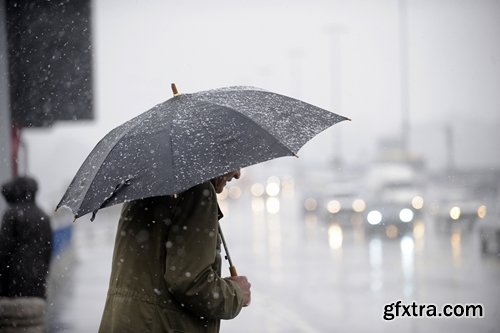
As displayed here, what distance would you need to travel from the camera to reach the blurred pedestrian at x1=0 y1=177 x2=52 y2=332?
6.04 metres

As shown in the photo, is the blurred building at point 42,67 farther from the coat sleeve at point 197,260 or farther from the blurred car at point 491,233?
the blurred car at point 491,233

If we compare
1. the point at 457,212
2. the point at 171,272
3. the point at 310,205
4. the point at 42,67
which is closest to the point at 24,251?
the point at 171,272

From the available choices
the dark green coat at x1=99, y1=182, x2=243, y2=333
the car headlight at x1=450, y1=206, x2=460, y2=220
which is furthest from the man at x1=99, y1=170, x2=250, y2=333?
the car headlight at x1=450, y1=206, x2=460, y2=220

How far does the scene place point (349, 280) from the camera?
49.3ft

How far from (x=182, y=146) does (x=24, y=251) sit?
3.28m

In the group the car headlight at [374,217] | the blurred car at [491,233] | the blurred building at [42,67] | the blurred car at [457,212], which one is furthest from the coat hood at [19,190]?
the blurred car at [457,212]

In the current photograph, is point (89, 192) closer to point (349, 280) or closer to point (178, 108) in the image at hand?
point (178, 108)

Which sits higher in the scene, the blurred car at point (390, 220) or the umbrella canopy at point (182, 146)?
the umbrella canopy at point (182, 146)

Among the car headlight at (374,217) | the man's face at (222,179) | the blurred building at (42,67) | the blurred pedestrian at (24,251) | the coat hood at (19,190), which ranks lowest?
the car headlight at (374,217)

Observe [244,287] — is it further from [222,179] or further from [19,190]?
[19,190]

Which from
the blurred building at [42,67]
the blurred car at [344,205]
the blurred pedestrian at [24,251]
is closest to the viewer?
the blurred pedestrian at [24,251]

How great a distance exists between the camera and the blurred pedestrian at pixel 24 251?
19.8ft

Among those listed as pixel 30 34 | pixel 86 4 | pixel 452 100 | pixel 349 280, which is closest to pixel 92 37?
pixel 86 4

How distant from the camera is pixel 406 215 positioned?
2653 cm
